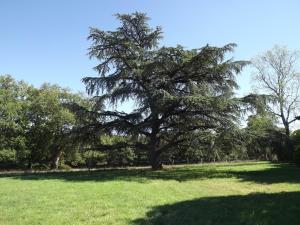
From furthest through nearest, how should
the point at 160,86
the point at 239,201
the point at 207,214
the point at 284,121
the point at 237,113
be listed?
the point at 284,121 → the point at 160,86 → the point at 237,113 → the point at 239,201 → the point at 207,214

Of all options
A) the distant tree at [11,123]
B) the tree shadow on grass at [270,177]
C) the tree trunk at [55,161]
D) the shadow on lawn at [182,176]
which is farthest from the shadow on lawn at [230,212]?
the tree trunk at [55,161]

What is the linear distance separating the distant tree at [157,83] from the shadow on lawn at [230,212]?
14.0 meters

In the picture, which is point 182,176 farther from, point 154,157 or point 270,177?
point 154,157

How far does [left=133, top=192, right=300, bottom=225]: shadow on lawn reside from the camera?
897 centimetres

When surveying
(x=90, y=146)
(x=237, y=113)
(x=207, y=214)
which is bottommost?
(x=207, y=214)

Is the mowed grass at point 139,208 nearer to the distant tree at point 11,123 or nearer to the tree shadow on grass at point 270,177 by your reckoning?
the tree shadow on grass at point 270,177

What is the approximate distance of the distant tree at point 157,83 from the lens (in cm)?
2644

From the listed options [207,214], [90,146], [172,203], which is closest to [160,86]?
[90,146]

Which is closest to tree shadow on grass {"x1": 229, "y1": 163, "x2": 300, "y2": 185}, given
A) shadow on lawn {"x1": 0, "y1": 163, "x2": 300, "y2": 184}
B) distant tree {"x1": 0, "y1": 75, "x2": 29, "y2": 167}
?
shadow on lawn {"x1": 0, "y1": 163, "x2": 300, "y2": 184}

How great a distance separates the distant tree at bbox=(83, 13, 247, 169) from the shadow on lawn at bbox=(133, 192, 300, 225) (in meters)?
14.0

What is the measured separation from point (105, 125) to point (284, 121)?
26272 millimetres

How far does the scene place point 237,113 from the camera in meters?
25.9

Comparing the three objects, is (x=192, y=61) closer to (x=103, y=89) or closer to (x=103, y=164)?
(x=103, y=89)

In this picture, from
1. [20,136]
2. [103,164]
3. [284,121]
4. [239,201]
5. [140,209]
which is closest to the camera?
[140,209]
